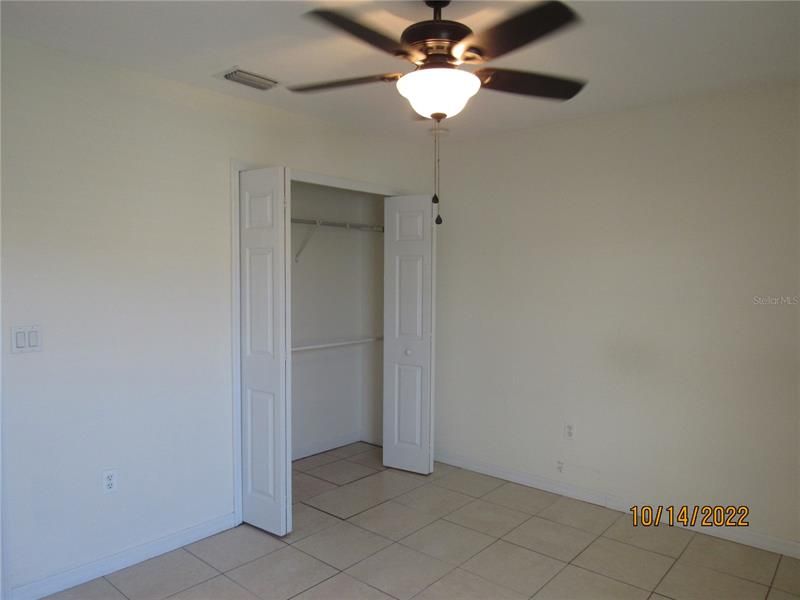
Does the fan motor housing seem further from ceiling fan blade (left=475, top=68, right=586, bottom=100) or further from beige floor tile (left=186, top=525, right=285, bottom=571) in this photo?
beige floor tile (left=186, top=525, right=285, bottom=571)

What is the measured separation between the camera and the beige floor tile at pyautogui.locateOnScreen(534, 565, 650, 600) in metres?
2.66

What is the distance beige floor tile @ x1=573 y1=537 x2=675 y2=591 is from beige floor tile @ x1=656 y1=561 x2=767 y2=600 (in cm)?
6

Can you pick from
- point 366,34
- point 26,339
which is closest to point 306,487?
point 26,339

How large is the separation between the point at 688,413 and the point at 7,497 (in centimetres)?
361

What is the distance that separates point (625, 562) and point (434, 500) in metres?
1.27

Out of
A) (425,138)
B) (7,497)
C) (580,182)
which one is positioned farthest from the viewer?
(425,138)

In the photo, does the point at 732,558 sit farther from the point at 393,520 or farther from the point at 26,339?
the point at 26,339

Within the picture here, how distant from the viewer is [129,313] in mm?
2924

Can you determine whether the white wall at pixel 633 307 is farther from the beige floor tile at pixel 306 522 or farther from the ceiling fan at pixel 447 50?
the ceiling fan at pixel 447 50

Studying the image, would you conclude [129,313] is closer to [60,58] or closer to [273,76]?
[60,58]

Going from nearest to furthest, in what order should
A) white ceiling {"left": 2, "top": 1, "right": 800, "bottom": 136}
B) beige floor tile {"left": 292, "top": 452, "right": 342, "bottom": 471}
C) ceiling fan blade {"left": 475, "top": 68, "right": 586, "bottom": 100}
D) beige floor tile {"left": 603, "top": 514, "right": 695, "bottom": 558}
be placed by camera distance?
ceiling fan blade {"left": 475, "top": 68, "right": 586, "bottom": 100} → white ceiling {"left": 2, "top": 1, "right": 800, "bottom": 136} → beige floor tile {"left": 603, "top": 514, "right": 695, "bottom": 558} → beige floor tile {"left": 292, "top": 452, "right": 342, "bottom": 471}

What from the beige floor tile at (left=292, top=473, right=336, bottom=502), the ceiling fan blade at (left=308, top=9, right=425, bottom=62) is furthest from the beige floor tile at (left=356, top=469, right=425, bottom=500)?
the ceiling fan blade at (left=308, top=9, right=425, bottom=62)

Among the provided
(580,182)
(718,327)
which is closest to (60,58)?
(580,182)

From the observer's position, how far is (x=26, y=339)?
8.40ft
